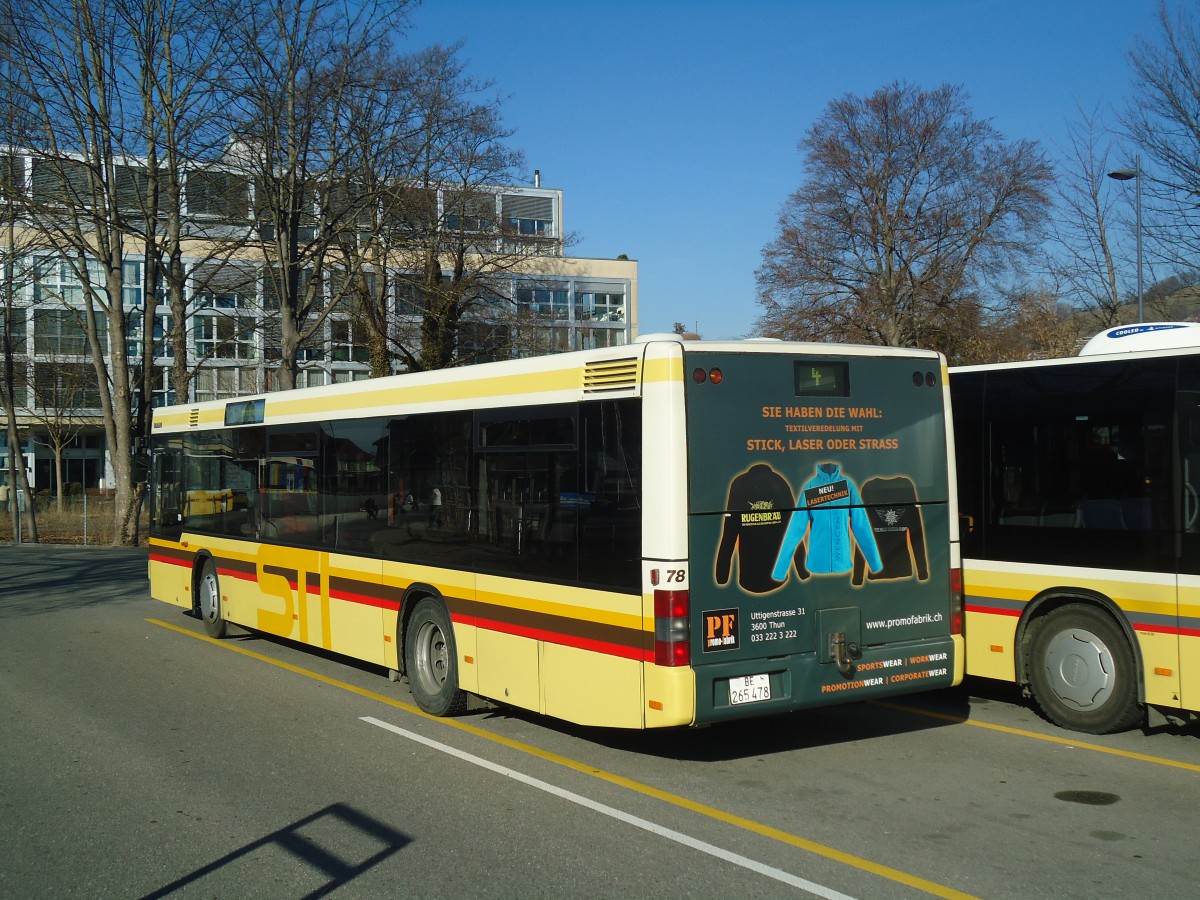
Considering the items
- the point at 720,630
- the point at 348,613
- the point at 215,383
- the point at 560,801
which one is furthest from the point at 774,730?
the point at 215,383

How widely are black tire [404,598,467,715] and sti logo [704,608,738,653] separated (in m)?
2.82

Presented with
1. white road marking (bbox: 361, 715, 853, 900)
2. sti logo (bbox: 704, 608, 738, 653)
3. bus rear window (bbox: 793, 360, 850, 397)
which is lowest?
white road marking (bbox: 361, 715, 853, 900)

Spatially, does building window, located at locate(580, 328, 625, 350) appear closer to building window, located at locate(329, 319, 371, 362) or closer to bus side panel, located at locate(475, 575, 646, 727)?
building window, located at locate(329, 319, 371, 362)

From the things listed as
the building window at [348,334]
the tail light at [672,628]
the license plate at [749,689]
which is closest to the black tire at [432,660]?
the tail light at [672,628]

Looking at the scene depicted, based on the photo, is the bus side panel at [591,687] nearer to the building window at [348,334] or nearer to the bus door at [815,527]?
the bus door at [815,527]

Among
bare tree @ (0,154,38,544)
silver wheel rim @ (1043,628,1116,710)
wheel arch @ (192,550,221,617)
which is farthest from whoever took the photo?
bare tree @ (0,154,38,544)

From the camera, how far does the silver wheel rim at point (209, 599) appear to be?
14.2m

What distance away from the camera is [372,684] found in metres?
11.2

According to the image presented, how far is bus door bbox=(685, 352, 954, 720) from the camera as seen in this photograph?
283 inches

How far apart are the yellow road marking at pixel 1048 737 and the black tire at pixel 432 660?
370 centimetres

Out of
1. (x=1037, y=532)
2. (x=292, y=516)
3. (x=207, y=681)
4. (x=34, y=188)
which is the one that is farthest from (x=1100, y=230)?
(x=34, y=188)

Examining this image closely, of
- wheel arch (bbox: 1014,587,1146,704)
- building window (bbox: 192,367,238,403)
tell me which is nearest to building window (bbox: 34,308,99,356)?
building window (bbox: 192,367,238,403)

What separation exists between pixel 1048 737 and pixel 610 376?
445 cm

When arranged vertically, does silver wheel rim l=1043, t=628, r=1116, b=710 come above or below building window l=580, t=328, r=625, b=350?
below
